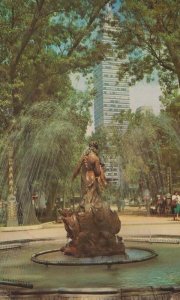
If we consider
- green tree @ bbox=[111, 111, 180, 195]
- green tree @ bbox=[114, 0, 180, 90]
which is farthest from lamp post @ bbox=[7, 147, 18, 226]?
green tree @ bbox=[111, 111, 180, 195]

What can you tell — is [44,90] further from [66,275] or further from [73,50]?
[66,275]

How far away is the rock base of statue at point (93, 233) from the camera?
11047 mm

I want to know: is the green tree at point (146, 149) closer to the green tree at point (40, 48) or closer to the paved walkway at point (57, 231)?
the green tree at point (40, 48)

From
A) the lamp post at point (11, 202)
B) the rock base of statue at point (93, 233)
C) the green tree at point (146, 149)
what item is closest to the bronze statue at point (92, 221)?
the rock base of statue at point (93, 233)

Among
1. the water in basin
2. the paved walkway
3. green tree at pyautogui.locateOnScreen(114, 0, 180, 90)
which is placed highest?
green tree at pyautogui.locateOnScreen(114, 0, 180, 90)

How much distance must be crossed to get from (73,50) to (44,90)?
9.84 ft

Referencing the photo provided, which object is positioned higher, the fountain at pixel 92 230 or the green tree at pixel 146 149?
the green tree at pixel 146 149

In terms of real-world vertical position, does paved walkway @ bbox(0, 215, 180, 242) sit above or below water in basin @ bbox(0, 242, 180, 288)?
above

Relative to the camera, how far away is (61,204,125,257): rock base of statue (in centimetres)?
1105

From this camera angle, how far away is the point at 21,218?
89.4 feet

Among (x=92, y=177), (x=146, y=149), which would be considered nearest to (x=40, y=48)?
(x=92, y=177)

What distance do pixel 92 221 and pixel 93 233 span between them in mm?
276

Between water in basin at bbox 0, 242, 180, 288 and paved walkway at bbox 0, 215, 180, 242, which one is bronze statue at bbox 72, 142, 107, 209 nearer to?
water in basin at bbox 0, 242, 180, 288

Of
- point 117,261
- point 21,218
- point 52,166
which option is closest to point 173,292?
point 117,261
